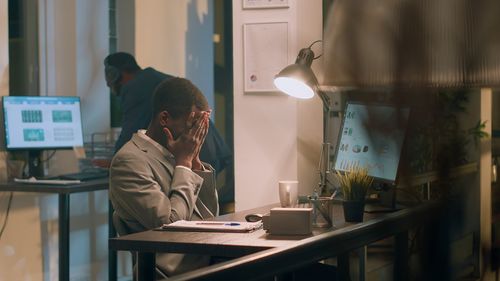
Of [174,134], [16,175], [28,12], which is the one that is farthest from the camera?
[28,12]

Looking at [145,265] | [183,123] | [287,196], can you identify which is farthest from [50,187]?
[145,265]

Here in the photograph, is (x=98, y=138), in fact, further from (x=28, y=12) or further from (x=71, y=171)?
(x=28, y=12)

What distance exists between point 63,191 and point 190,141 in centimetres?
128

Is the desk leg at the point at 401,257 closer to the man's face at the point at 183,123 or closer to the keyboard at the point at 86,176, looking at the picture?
the man's face at the point at 183,123

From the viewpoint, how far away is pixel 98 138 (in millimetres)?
5227

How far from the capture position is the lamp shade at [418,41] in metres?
0.27

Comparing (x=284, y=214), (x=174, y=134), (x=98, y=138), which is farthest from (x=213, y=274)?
(x=98, y=138)

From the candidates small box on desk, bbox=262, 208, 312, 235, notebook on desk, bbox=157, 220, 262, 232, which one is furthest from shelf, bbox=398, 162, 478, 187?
notebook on desk, bbox=157, 220, 262, 232

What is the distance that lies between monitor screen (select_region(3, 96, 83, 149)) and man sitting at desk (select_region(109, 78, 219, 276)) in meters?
1.62

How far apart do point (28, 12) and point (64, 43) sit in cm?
31

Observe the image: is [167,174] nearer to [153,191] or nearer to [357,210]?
[153,191]

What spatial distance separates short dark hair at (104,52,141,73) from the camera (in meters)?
4.78

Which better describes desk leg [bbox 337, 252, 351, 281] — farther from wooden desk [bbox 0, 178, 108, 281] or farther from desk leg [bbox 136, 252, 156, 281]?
wooden desk [bbox 0, 178, 108, 281]

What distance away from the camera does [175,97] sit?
3.03 meters
